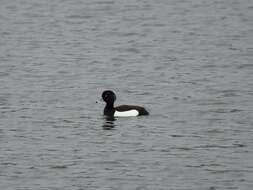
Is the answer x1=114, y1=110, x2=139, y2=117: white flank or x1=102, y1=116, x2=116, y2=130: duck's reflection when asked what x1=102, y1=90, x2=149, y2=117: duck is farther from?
x1=102, y1=116, x2=116, y2=130: duck's reflection

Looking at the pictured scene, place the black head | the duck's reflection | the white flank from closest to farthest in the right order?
the duck's reflection, the white flank, the black head

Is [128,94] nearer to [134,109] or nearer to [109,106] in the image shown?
[109,106]

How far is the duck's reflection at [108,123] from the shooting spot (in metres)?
24.6

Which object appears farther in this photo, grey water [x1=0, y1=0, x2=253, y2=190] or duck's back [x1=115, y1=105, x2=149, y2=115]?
duck's back [x1=115, y1=105, x2=149, y2=115]

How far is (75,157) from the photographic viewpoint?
20781 mm

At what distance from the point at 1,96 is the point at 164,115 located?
19.3 feet

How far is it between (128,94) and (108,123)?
14.0 ft

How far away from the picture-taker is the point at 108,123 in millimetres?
25266

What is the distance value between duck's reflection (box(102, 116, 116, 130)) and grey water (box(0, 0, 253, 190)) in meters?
0.10

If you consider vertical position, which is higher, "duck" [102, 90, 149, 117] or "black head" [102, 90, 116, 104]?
"black head" [102, 90, 116, 104]

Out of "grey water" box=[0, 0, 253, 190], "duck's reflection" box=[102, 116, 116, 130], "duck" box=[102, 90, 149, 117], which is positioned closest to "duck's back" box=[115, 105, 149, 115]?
"duck" box=[102, 90, 149, 117]

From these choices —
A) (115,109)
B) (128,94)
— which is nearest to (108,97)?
(115,109)

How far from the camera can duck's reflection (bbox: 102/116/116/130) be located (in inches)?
970

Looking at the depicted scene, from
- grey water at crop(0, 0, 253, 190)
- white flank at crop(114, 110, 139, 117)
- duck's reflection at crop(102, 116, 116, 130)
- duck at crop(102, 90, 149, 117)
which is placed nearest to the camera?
grey water at crop(0, 0, 253, 190)
